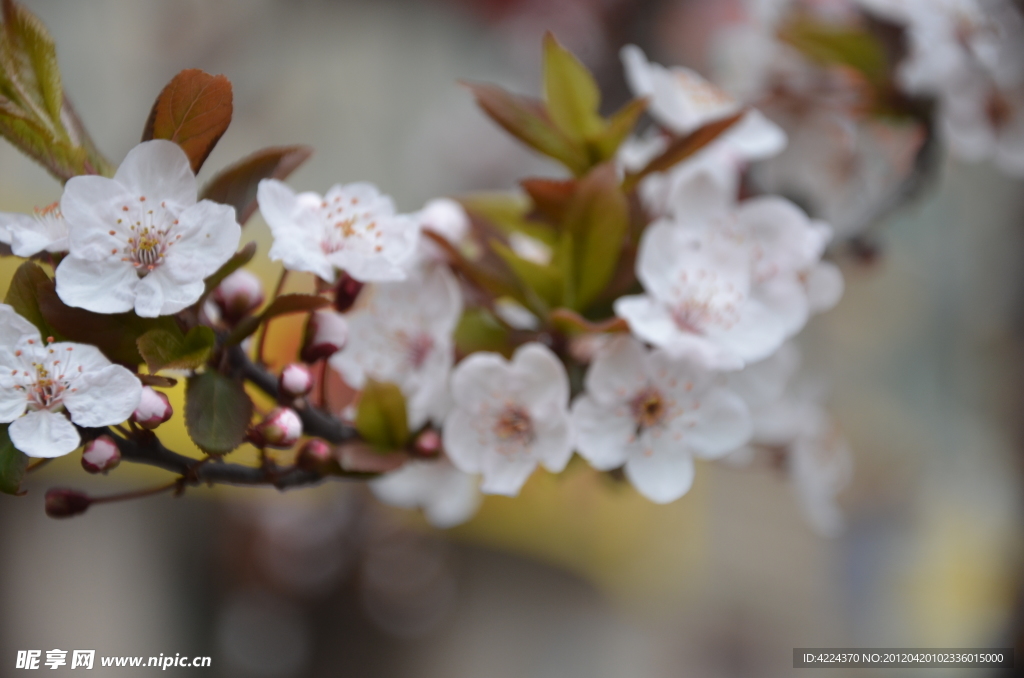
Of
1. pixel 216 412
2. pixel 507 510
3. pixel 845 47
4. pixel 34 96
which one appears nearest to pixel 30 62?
pixel 34 96

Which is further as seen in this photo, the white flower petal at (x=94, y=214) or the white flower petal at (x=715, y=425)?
the white flower petal at (x=715, y=425)

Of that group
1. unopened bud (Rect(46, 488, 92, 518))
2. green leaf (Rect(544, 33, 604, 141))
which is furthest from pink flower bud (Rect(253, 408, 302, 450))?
green leaf (Rect(544, 33, 604, 141))

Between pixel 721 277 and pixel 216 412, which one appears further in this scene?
pixel 721 277

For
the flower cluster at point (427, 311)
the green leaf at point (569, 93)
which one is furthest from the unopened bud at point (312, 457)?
the green leaf at point (569, 93)

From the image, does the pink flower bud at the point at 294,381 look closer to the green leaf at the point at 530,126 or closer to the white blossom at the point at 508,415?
the white blossom at the point at 508,415

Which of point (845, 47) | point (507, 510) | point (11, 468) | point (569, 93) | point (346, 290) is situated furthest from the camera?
point (507, 510)

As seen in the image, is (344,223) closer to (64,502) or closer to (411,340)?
(411,340)
